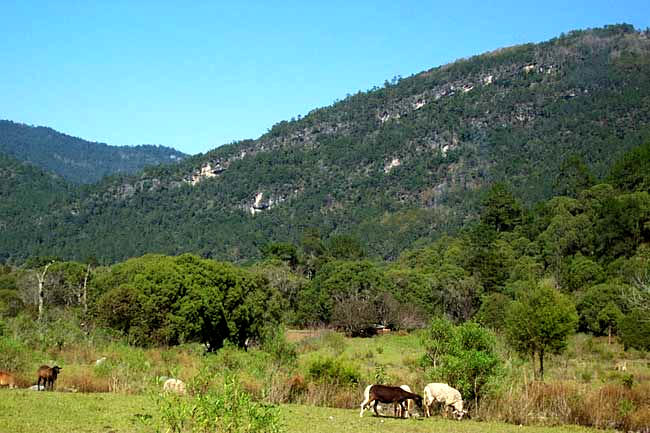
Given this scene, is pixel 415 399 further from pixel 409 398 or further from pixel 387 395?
pixel 387 395

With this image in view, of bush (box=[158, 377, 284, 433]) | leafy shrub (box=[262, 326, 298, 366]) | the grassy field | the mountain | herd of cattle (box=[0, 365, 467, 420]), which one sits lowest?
the grassy field

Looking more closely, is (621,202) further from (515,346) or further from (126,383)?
(126,383)

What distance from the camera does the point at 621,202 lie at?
63.1 meters

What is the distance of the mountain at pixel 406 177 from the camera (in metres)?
141

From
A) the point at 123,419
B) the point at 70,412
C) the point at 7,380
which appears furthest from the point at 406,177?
the point at 123,419

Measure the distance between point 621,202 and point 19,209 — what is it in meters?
172

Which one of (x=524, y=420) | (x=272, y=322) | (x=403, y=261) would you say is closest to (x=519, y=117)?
(x=403, y=261)

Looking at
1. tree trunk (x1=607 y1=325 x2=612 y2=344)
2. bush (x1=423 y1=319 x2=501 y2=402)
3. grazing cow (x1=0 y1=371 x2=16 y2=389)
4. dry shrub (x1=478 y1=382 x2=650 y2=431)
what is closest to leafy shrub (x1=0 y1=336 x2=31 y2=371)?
grazing cow (x1=0 y1=371 x2=16 y2=389)

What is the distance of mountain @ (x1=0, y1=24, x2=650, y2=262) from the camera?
463ft

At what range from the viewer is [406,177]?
16962 centimetres

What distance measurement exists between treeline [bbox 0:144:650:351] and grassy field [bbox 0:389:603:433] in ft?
58.5

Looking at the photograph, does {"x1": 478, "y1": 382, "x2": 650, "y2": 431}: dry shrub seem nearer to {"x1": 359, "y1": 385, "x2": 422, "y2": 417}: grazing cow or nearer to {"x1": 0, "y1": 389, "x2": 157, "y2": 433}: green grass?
{"x1": 359, "y1": 385, "x2": 422, "y2": 417}: grazing cow

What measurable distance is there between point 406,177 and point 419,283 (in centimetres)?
9964

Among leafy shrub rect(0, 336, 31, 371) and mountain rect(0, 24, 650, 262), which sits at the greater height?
mountain rect(0, 24, 650, 262)
